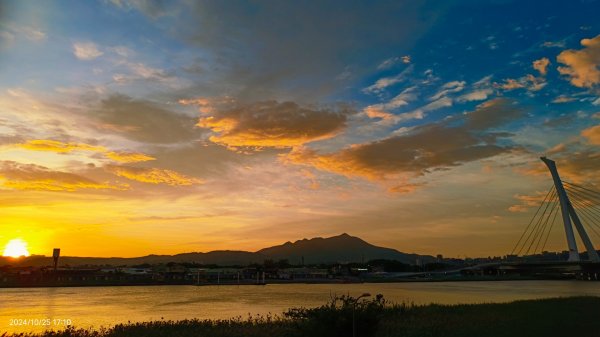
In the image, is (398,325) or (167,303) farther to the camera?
(167,303)

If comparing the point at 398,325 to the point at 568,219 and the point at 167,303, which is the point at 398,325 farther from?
the point at 568,219

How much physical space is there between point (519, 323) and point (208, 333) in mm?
17336

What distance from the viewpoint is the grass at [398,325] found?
1902 centimetres

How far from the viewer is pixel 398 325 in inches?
1049

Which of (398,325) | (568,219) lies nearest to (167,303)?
(398,325)

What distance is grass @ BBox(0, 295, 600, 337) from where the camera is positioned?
19016 millimetres

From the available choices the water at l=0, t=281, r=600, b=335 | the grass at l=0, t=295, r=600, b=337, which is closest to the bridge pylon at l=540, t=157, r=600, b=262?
the water at l=0, t=281, r=600, b=335

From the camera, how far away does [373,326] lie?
19.5m

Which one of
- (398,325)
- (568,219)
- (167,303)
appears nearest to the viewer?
(398,325)

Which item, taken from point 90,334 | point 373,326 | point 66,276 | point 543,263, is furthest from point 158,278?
point 373,326

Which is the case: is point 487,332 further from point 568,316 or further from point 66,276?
point 66,276

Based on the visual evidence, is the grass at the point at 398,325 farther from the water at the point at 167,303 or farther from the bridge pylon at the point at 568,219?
the bridge pylon at the point at 568,219

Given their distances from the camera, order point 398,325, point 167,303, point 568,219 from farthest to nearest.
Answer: point 568,219, point 167,303, point 398,325

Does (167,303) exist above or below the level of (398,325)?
below
